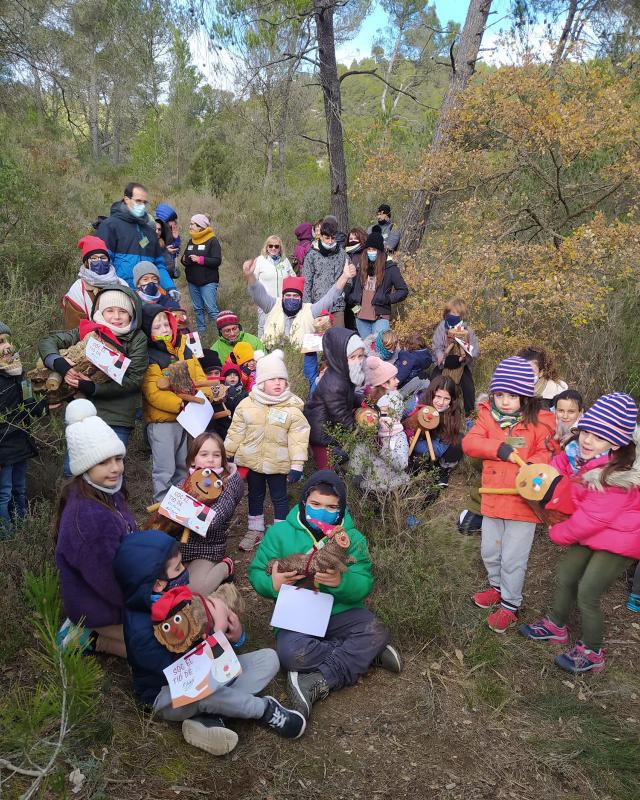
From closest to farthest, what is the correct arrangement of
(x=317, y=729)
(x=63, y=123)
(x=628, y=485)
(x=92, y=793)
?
(x=92, y=793) → (x=317, y=729) → (x=628, y=485) → (x=63, y=123)

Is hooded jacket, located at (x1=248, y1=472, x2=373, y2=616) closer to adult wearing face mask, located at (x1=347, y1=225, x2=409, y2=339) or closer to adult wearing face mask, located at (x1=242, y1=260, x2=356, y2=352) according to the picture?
adult wearing face mask, located at (x1=242, y1=260, x2=356, y2=352)

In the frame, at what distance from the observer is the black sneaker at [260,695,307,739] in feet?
9.23

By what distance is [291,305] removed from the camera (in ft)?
21.1

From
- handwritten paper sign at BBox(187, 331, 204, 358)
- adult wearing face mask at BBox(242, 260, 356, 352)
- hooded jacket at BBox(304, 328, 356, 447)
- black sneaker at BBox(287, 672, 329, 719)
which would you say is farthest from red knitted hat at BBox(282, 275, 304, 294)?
black sneaker at BBox(287, 672, 329, 719)

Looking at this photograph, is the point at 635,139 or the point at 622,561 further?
the point at 635,139

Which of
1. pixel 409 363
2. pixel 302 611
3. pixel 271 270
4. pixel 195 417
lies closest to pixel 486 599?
pixel 302 611

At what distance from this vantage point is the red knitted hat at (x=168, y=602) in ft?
8.34

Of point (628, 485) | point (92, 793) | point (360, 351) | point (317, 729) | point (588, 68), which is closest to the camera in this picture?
point (92, 793)

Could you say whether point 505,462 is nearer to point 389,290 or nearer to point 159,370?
point 159,370

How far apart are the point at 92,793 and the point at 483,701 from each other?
1.95 meters

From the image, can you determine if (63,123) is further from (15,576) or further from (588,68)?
(15,576)

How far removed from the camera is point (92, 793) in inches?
89.8

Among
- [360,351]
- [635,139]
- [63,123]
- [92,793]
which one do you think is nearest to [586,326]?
[635,139]

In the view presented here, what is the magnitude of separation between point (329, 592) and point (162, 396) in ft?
6.79
